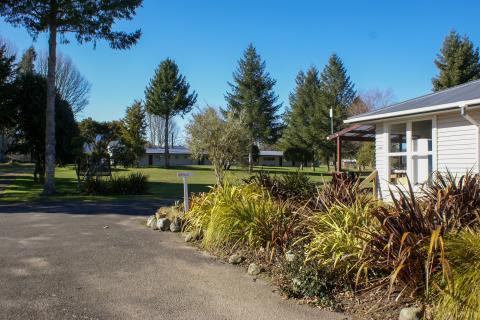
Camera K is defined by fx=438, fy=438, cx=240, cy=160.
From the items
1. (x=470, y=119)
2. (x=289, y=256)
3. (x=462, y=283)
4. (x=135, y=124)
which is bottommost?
(x=289, y=256)

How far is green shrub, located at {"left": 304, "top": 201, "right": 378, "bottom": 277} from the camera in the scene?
5043 millimetres

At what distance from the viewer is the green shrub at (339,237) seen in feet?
16.5

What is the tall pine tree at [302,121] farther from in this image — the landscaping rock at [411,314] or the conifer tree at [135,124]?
the landscaping rock at [411,314]

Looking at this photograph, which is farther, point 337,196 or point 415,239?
point 337,196

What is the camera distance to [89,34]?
1839cm

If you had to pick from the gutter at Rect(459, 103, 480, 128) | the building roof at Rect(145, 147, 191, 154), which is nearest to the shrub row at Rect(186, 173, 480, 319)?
the gutter at Rect(459, 103, 480, 128)

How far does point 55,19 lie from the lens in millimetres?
17734

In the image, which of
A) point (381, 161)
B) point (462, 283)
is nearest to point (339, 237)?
point (462, 283)

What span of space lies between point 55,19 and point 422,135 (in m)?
14.7

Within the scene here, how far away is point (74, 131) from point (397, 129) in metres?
19.1

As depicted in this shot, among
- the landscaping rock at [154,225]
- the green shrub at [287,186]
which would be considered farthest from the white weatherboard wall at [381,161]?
the landscaping rock at [154,225]

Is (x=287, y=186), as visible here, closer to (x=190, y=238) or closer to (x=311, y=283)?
(x=190, y=238)

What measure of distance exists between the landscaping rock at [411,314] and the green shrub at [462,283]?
154 mm

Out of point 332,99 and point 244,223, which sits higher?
point 332,99
